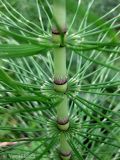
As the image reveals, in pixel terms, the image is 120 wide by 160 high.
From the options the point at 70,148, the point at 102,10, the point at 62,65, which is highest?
the point at 102,10

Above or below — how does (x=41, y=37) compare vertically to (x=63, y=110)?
above

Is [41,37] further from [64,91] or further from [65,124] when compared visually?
[65,124]

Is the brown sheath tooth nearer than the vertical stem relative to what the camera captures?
No

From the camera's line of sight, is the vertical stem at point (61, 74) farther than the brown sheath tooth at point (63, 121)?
No

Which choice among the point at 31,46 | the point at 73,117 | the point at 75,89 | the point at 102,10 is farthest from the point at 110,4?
the point at 31,46

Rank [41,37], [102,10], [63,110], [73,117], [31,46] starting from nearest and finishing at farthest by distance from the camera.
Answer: [31,46] < [41,37] < [63,110] < [73,117] < [102,10]


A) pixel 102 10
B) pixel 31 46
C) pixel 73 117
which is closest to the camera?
pixel 31 46

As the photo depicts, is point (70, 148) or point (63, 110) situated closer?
point (63, 110)

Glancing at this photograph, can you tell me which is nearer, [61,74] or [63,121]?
[61,74]
